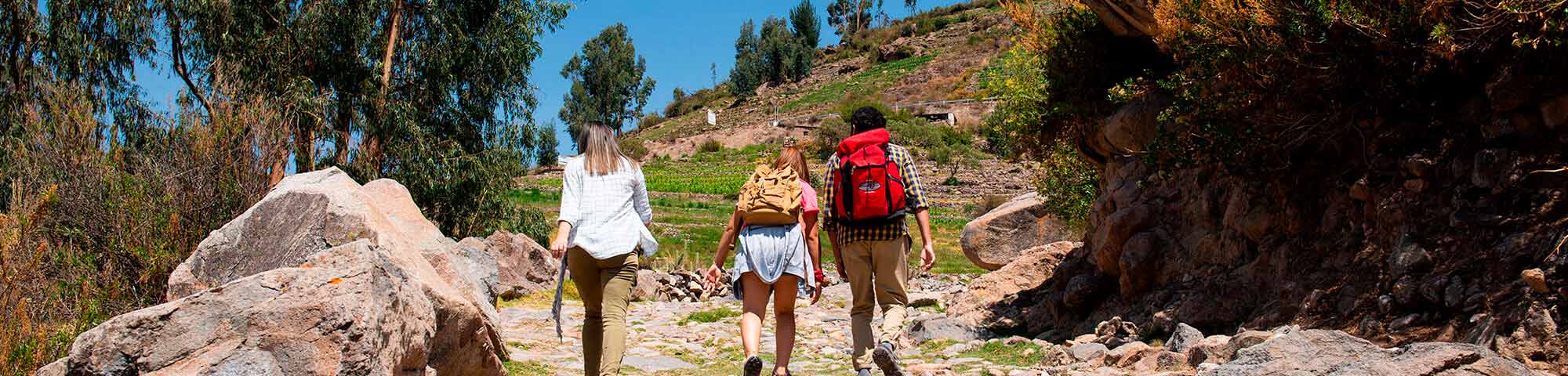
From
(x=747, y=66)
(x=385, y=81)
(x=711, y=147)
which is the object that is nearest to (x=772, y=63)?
(x=747, y=66)

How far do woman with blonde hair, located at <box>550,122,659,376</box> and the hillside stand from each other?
190 ft

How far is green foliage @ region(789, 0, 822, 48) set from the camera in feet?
358

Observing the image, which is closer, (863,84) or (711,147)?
(711,147)

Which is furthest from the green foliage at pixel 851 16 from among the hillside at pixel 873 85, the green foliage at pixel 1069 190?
the green foliage at pixel 1069 190

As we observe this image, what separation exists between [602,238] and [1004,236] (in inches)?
473

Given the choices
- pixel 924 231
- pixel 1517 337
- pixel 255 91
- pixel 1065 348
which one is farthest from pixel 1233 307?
pixel 255 91

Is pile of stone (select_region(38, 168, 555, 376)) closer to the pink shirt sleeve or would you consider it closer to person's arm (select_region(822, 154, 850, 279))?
the pink shirt sleeve

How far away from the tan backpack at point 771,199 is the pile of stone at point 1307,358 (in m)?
2.12

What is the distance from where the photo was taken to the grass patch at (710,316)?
1209cm

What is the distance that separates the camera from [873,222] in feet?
19.9

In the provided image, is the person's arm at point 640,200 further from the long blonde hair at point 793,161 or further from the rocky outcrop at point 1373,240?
the rocky outcrop at point 1373,240

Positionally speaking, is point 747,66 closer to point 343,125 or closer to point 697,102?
point 697,102

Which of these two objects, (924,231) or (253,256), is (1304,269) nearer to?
(924,231)

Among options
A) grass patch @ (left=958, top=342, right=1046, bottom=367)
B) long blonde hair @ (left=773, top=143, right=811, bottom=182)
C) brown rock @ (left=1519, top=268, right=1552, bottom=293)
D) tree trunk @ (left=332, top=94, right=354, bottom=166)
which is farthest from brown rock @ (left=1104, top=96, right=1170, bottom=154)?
tree trunk @ (left=332, top=94, right=354, bottom=166)
